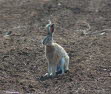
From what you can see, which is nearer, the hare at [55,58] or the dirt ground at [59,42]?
the dirt ground at [59,42]

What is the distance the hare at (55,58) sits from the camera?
1053 cm

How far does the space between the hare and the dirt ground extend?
20 cm

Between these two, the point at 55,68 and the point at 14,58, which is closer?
the point at 55,68

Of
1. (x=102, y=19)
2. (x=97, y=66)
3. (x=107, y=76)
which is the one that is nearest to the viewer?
(x=107, y=76)

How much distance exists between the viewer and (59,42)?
14.6 m

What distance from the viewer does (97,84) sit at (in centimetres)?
1015

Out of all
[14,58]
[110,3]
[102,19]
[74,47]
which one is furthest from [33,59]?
[110,3]

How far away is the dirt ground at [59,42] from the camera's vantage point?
10.3 meters

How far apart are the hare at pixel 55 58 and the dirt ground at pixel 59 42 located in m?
0.20

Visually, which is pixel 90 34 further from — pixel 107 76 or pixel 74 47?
pixel 107 76

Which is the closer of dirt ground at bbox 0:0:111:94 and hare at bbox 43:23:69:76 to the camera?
dirt ground at bbox 0:0:111:94

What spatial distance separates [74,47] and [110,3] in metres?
7.75

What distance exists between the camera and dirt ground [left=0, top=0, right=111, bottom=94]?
10.3 m

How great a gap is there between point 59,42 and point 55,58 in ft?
12.4
